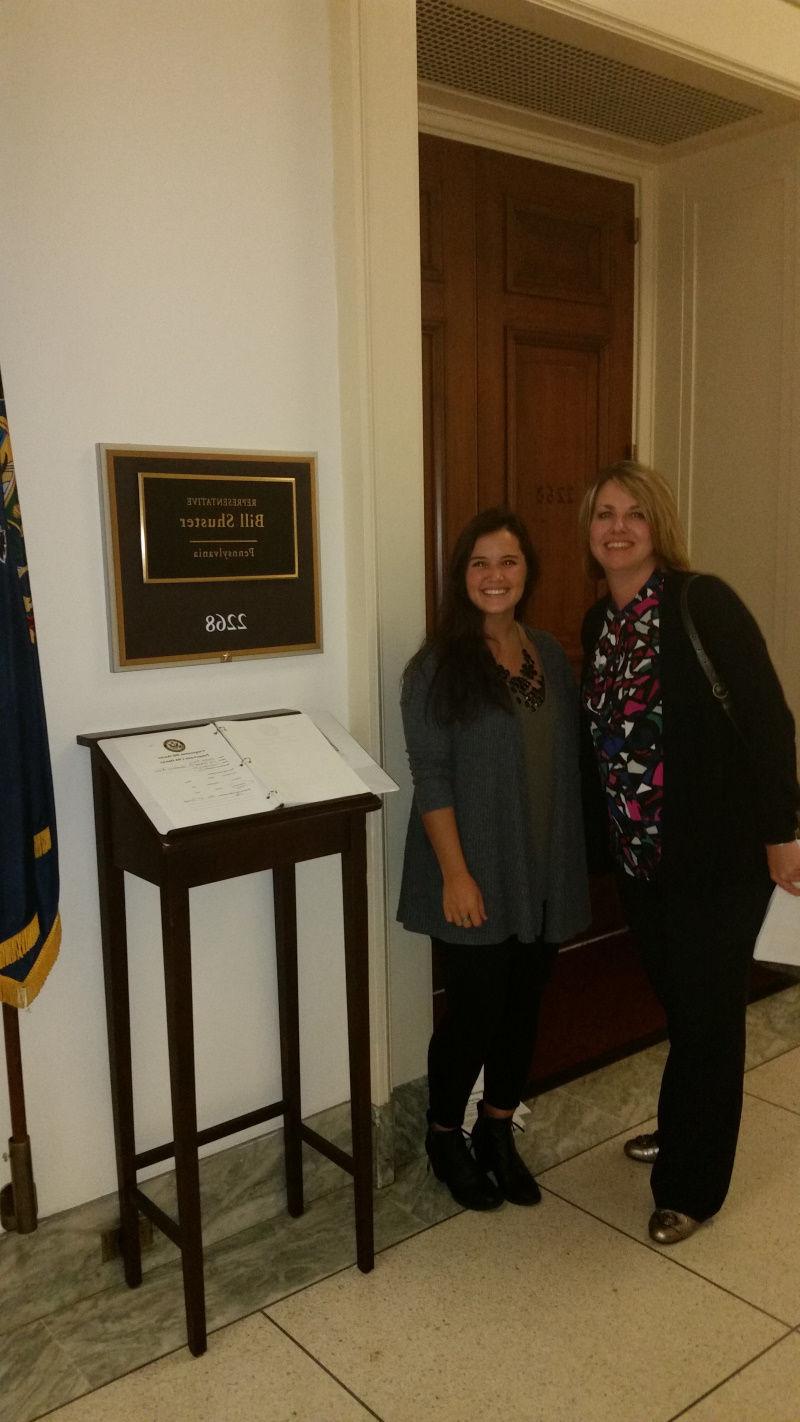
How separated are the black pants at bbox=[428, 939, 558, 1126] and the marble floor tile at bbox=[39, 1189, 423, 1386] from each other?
0.95 feet

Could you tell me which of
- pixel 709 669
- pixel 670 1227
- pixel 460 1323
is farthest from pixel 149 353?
pixel 670 1227

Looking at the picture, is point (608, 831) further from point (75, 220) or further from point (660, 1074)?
point (75, 220)

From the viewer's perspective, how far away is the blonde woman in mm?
2018

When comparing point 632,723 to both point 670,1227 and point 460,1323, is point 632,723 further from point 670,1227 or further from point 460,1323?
point 460,1323

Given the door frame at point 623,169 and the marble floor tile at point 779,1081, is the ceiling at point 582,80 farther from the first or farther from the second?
the marble floor tile at point 779,1081

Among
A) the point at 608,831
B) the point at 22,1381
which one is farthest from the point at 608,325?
the point at 22,1381

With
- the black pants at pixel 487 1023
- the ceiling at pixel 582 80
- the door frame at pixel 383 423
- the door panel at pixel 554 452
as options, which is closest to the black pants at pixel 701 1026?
the black pants at pixel 487 1023

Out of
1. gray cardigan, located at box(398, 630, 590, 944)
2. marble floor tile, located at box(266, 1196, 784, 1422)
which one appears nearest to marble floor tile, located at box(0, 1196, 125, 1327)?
marble floor tile, located at box(266, 1196, 784, 1422)

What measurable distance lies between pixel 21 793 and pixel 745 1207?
171 cm

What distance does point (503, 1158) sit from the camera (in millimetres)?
2359

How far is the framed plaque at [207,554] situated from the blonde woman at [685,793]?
0.59 metres

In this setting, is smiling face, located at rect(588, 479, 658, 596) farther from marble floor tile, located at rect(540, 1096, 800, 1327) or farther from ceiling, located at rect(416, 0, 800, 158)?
marble floor tile, located at rect(540, 1096, 800, 1327)

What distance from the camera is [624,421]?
3.39m

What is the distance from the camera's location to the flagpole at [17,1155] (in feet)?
6.11
